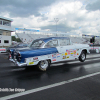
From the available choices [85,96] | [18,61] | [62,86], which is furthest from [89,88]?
[18,61]

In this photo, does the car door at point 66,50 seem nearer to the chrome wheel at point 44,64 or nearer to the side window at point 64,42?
the side window at point 64,42

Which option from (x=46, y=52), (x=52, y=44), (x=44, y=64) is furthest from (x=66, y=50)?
(x=44, y=64)

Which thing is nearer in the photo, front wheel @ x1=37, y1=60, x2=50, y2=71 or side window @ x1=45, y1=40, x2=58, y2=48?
front wheel @ x1=37, y1=60, x2=50, y2=71

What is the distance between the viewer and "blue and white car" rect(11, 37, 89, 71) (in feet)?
16.2

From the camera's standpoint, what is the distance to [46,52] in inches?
220

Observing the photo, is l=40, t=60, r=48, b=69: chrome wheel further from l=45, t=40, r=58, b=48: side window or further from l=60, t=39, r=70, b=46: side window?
l=60, t=39, r=70, b=46: side window

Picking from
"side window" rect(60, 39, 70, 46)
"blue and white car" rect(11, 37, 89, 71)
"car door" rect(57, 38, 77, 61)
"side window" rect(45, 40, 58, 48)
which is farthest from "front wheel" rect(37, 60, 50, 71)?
"side window" rect(60, 39, 70, 46)

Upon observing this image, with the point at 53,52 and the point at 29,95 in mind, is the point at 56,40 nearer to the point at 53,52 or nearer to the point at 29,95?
the point at 53,52

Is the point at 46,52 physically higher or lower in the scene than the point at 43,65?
higher

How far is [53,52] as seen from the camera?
590cm

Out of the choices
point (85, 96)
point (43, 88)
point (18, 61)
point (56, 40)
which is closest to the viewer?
point (85, 96)

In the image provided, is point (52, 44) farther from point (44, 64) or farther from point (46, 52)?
point (44, 64)

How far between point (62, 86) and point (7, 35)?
32.6 m

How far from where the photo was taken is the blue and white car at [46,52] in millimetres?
4945
